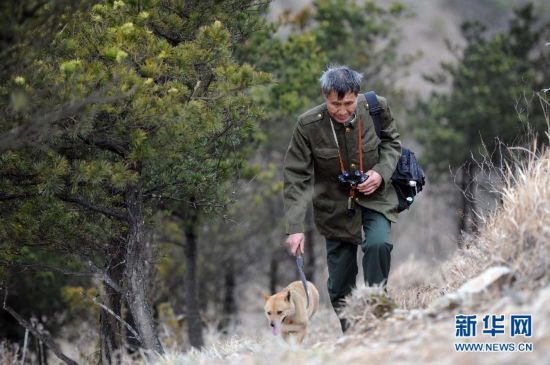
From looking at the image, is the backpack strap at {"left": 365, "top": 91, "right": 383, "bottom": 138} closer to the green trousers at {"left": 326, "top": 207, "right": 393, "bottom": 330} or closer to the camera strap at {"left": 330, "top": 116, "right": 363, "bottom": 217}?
the camera strap at {"left": 330, "top": 116, "right": 363, "bottom": 217}

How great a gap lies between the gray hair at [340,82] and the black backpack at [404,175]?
0.34m

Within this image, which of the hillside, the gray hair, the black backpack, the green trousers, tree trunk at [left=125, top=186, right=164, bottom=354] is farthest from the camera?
tree trunk at [left=125, top=186, right=164, bottom=354]

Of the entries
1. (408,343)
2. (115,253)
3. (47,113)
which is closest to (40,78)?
(47,113)

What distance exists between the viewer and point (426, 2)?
53.7m

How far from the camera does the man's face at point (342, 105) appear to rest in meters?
5.98

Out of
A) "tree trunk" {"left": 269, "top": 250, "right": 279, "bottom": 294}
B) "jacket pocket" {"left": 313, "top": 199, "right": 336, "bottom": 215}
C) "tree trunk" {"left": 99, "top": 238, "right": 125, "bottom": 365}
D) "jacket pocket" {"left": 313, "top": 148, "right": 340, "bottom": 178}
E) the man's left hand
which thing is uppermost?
"jacket pocket" {"left": 313, "top": 148, "right": 340, "bottom": 178}

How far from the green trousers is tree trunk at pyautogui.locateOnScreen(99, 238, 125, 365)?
2.11 m

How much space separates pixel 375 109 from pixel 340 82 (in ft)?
1.65

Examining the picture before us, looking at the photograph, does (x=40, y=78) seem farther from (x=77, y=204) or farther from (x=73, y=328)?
(x=73, y=328)

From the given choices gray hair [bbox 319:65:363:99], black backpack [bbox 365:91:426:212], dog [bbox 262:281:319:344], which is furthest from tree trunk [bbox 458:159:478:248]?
dog [bbox 262:281:319:344]

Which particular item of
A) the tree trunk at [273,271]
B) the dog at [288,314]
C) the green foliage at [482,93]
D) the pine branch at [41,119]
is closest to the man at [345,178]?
the dog at [288,314]

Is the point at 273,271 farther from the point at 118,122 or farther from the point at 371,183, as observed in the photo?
the point at 371,183

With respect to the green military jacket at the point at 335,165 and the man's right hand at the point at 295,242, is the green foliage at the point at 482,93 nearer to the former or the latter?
the green military jacket at the point at 335,165

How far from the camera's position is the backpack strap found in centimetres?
628
